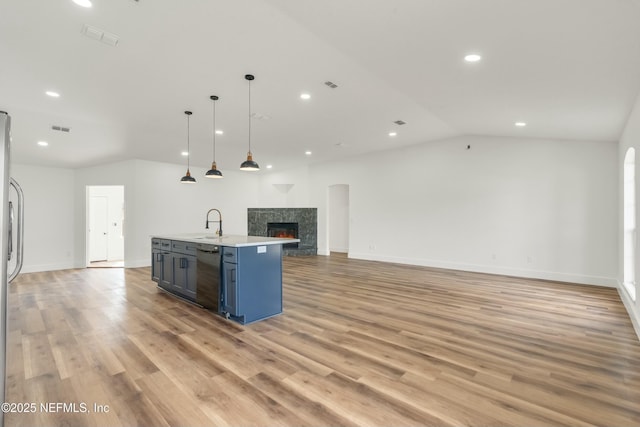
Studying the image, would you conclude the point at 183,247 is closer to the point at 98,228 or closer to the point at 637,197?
the point at 637,197

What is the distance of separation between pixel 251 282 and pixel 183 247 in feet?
4.92

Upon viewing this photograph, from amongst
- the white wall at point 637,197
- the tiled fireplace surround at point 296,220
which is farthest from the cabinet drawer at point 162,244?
the white wall at point 637,197

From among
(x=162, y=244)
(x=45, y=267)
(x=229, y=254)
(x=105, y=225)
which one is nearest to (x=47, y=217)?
(x=45, y=267)

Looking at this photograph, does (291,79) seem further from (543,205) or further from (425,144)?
(543,205)

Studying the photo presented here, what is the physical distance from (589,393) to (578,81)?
9.57 feet

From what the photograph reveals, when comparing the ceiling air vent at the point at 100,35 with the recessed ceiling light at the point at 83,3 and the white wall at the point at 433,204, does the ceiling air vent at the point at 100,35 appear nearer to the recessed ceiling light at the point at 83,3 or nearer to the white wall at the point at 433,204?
the recessed ceiling light at the point at 83,3

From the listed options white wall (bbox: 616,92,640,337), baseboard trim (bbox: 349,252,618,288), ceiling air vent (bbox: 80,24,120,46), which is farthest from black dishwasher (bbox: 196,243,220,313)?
baseboard trim (bbox: 349,252,618,288)

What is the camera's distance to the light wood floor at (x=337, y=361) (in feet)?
6.37

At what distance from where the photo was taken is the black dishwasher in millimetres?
3779

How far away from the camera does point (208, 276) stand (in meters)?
3.93

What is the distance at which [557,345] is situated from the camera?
2.93 meters

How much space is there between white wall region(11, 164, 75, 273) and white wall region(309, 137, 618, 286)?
7410mm

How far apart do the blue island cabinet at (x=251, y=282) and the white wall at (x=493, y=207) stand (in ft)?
15.3

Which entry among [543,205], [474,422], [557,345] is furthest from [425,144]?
[474,422]
